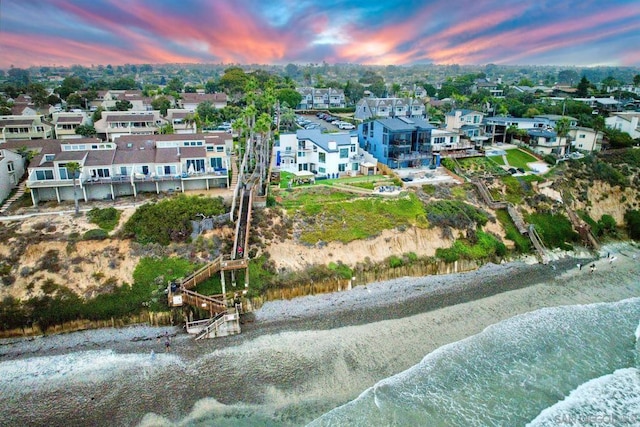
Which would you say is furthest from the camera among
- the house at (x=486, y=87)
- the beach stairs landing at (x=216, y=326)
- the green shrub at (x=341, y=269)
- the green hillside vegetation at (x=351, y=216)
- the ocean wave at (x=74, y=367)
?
the house at (x=486, y=87)

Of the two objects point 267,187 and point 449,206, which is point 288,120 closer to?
point 267,187

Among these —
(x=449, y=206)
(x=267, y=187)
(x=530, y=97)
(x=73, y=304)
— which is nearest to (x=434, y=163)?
(x=449, y=206)

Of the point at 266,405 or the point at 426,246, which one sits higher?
the point at 426,246

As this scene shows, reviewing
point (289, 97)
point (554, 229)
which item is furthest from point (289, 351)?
point (289, 97)

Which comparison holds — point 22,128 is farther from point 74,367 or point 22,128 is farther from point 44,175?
point 74,367

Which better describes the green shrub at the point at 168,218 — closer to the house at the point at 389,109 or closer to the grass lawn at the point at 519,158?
the grass lawn at the point at 519,158

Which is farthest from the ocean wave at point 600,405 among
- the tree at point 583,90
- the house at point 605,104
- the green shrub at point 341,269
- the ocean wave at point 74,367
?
the tree at point 583,90
